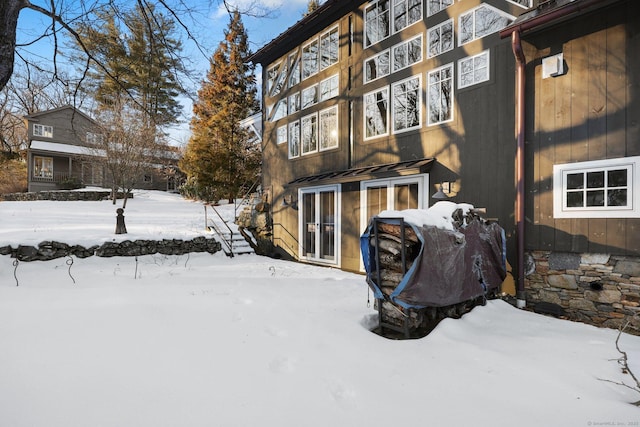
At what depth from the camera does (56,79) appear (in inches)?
208

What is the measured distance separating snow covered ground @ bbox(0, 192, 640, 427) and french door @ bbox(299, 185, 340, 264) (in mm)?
3377

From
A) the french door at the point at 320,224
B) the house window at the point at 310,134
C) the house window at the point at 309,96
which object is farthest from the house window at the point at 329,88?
the french door at the point at 320,224

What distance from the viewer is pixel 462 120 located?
18.0ft

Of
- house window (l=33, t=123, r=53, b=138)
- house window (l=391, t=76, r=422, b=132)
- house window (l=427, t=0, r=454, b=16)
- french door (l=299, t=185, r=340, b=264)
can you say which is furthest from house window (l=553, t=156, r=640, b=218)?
house window (l=33, t=123, r=53, b=138)

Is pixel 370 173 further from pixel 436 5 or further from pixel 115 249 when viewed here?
pixel 115 249

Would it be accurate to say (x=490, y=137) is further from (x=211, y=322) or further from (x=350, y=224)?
(x=211, y=322)

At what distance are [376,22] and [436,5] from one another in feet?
5.20

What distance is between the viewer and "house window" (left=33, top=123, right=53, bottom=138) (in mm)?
20886

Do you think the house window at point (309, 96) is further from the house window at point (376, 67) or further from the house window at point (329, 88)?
the house window at point (376, 67)

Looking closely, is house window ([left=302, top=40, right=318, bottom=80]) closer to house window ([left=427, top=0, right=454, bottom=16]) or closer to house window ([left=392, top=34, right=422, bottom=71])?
house window ([left=392, top=34, right=422, bottom=71])

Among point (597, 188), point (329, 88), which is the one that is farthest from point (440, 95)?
point (329, 88)

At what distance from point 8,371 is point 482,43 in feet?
23.9

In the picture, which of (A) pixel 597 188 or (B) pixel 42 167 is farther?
(B) pixel 42 167

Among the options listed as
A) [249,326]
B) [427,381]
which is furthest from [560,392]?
[249,326]
